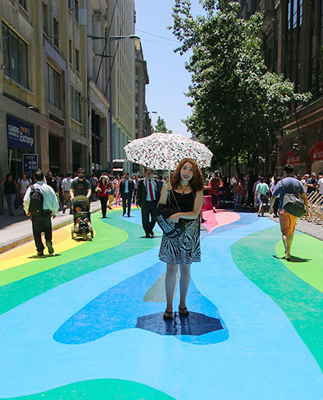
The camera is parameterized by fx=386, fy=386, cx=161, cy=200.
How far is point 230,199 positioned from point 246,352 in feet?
91.5

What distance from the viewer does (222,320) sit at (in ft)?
15.0

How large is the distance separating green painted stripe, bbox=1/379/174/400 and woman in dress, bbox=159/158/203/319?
1508 mm

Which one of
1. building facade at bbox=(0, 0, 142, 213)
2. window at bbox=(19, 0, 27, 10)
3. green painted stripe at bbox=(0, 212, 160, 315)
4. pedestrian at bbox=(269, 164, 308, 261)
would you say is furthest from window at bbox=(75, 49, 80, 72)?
pedestrian at bbox=(269, 164, 308, 261)

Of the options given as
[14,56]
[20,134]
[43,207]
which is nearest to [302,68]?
[14,56]

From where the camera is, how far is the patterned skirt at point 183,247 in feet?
14.4

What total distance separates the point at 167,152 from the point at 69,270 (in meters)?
2.84

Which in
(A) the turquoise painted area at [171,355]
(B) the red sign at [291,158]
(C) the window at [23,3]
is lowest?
(A) the turquoise painted area at [171,355]

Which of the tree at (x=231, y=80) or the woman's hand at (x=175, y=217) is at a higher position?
the tree at (x=231, y=80)

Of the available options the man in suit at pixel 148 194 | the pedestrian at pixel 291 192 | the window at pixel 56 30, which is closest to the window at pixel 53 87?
the window at pixel 56 30

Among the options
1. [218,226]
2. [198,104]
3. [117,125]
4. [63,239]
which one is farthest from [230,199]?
[117,125]

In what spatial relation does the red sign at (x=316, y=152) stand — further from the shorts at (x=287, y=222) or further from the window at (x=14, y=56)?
the window at (x=14, y=56)

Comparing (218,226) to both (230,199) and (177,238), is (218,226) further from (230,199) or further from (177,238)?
(230,199)

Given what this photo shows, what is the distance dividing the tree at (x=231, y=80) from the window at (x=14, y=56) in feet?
27.8

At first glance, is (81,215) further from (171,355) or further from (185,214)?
(171,355)
